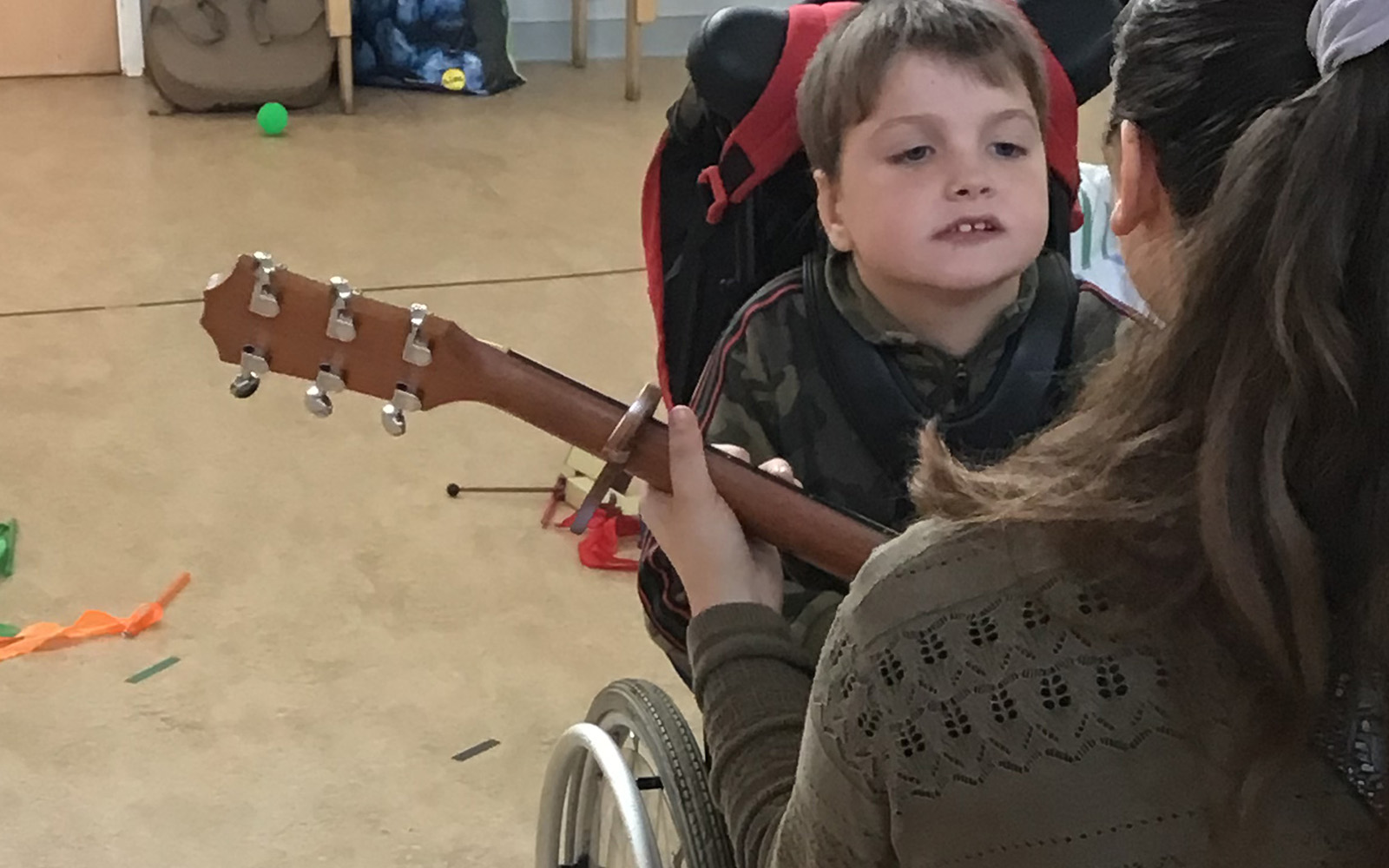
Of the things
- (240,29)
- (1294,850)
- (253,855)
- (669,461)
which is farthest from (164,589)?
(240,29)

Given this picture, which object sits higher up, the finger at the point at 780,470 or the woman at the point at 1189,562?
the woman at the point at 1189,562

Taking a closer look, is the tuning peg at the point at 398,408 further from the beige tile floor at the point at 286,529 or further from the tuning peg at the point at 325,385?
the beige tile floor at the point at 286,529

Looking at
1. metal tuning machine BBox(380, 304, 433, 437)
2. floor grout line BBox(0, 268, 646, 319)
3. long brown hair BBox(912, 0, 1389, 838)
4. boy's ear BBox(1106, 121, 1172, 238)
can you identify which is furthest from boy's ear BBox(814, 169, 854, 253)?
floor grout line BBox(0, 268, 646, 319)

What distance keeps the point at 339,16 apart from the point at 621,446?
295 cm

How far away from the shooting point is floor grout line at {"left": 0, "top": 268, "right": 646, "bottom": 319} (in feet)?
9.00

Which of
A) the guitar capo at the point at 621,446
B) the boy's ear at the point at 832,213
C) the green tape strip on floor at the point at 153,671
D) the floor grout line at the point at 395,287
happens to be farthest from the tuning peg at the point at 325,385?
the floor grout line at the point at 395,287

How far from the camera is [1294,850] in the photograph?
68 centimetres

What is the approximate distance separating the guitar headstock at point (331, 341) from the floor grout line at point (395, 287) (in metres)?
1.61

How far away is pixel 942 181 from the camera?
122 centimetres

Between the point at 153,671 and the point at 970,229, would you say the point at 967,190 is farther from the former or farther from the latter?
the point at 153,671

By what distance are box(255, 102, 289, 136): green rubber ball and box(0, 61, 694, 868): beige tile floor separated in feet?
0.43

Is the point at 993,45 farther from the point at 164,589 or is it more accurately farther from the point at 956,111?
the point at 164,589

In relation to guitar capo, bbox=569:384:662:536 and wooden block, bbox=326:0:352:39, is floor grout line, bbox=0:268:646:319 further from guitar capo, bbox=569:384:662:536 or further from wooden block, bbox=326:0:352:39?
guitar capo, bbox=569:384:662:536

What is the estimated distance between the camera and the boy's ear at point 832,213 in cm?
127
